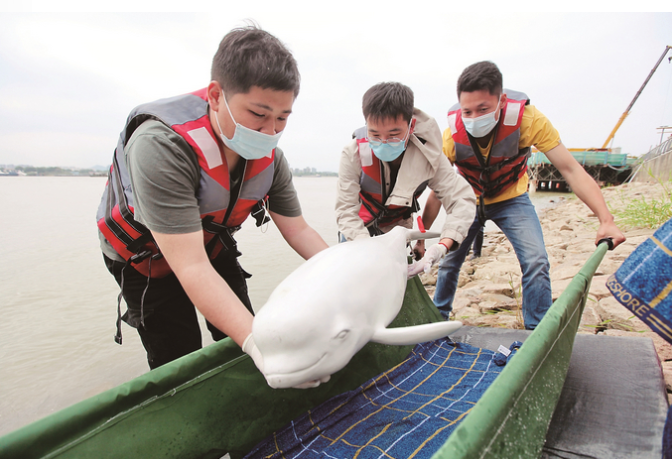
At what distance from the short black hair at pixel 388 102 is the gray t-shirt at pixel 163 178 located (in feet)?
3.28

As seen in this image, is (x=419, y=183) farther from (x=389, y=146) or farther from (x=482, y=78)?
(x=482, y=78)

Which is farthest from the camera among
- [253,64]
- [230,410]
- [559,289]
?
[559,289]

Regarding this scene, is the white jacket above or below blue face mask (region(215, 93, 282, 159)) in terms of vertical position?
below

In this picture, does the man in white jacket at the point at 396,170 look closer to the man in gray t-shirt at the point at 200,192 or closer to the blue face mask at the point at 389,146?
the blue face mask at the point at 389,146

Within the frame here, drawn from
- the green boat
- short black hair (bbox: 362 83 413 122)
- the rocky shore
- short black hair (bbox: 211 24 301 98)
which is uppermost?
short black hair (bbox: 211 24 301 98)

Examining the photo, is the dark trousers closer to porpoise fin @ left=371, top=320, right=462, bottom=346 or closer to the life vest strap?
the life vest strap

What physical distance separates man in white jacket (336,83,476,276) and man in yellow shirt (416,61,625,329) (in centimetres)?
38

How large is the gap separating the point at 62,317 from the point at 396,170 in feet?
17.0

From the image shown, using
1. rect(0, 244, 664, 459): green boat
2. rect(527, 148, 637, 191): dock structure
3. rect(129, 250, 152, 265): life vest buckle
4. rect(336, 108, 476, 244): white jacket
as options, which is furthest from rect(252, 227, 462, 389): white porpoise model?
rect(527, 148, 637, 191): dock structure

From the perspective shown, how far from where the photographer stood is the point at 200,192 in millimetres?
1489

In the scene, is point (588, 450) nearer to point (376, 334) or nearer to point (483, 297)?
point (376, 334)


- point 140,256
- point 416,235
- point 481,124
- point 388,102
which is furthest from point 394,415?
point 481,124

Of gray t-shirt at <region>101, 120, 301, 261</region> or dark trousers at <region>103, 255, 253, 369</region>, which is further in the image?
dark trousers at <region>103, 255, 253, 369</region>

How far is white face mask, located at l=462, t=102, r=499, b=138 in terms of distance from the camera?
2471mm
